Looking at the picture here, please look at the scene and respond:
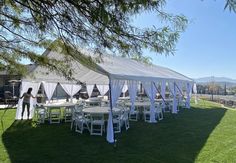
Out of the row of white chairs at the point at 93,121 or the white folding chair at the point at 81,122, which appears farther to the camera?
the white folding chair at the point at 81,122

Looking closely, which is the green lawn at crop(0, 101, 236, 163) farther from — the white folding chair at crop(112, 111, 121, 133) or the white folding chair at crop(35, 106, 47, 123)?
the white folding chair at crop(35, 106, 47, 123)

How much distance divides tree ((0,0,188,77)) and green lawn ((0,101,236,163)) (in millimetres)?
2272

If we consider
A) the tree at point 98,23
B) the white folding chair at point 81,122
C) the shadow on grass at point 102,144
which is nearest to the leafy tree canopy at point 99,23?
the tree at point 98,23

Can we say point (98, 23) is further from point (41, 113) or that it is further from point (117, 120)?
point (41, 113)

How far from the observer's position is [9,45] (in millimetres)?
4770

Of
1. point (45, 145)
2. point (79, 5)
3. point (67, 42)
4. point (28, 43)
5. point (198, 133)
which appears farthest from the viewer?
point (198, 133)

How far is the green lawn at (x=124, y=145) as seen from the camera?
21.5ft

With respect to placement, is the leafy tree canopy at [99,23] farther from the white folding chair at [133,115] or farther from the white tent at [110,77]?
the white folding chair at [133,115]

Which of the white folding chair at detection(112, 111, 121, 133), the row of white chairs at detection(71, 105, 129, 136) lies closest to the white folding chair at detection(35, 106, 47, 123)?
the row of white chairs at detection(71, 105, 129, 136)

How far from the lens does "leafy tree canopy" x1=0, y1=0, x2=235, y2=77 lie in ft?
8.66

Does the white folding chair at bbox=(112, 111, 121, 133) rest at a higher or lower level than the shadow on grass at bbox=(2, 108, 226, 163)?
higher

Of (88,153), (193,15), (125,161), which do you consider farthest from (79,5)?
(88,153)

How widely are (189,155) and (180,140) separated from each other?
5.50 feet

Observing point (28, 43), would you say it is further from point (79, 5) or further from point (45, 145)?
point (45, 145)
